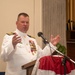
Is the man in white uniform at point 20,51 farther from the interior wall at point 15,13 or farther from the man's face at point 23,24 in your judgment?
the interior wall at point 15,13

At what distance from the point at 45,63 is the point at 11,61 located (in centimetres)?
109

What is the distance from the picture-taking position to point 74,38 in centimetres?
528

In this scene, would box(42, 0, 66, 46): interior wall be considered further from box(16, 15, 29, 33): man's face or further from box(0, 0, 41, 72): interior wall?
box(16, 15, 29, 33): man's face

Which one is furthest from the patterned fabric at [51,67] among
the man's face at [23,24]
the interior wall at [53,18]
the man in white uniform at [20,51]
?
the interior wall at [53,18]

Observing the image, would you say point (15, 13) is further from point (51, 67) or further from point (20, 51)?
point (51, 67)

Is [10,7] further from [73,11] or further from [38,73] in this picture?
[38,73]

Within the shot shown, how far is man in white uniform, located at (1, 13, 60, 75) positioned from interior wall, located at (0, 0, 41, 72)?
663 mm

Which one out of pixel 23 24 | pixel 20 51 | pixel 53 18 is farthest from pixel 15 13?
pixel 20 51

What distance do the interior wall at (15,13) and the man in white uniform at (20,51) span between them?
66 centimetres

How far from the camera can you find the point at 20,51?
3.46m

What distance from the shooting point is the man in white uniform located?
320cm

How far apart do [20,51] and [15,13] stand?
1.19 meters

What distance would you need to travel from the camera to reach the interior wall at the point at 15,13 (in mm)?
4414

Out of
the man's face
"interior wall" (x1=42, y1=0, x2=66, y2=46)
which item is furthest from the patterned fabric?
"interior wall" (x1=42, y1=0, x2=66, y2=46)
